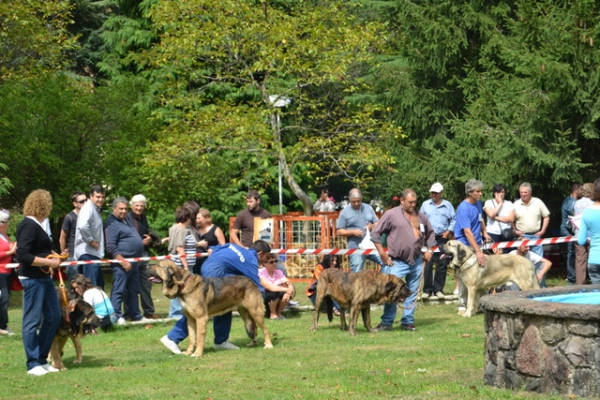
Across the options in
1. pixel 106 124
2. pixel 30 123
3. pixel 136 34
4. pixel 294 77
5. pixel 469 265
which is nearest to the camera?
pixel 469 265

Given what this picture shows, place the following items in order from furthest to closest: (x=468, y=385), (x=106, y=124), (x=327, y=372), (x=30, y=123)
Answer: (x=106, y=124), (x=30, y=123), (x=327, y=372), (x=468, y=385)

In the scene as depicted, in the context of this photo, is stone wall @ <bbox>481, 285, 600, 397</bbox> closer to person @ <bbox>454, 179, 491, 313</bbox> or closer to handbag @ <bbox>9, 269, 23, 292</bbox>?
person @ <bbox>454, 179, 491, 313</bbox>

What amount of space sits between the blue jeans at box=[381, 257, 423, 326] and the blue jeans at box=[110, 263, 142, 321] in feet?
12.7

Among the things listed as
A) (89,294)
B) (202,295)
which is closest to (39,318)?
(89,294)

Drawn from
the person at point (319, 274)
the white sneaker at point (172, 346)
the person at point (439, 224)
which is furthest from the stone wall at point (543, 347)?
the person at point (439, 224)

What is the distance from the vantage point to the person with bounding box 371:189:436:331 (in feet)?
43.8

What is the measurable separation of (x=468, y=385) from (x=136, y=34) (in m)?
26.0

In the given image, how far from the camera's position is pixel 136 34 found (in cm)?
3297

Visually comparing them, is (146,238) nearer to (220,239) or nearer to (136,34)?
(220,239)

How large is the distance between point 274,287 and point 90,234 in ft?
9.48

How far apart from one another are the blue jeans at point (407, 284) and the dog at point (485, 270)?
1.35m

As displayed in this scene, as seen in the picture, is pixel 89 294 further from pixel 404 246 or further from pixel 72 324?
pixel 404 246

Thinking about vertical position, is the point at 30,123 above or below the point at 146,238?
above

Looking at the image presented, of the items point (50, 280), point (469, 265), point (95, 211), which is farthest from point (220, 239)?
point (50, 280)
